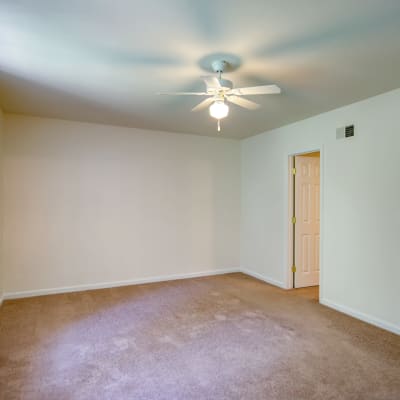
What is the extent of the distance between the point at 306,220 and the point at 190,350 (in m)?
2.87

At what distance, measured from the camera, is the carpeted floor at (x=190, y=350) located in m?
2.17

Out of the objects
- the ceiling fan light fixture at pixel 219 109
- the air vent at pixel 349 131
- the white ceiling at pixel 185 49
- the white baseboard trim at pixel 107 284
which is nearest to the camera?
the white ceiling at pixel 185 49

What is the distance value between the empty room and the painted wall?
21mm

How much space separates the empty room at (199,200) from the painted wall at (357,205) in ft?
0.07

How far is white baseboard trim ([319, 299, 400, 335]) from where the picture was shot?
311cm

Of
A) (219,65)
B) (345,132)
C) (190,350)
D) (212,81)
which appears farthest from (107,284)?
(345,132)

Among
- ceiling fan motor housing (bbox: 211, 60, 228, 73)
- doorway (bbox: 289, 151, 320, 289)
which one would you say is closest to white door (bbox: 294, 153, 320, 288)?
doorway (bbox: 289, 151, 320, 289)

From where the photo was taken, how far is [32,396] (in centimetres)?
208

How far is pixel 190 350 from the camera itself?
273 centimetres

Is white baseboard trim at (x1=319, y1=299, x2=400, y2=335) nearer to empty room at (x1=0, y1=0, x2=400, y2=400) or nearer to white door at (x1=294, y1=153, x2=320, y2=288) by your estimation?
empty room at (x1=0, y1=0, x2=400, y2=400)

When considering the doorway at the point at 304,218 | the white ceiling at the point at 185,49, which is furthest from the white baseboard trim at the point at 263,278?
the white ceiling at the point at 185,49

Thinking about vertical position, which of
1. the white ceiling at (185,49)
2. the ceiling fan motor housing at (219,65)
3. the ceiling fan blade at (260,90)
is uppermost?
the white ceiling at (185,49)

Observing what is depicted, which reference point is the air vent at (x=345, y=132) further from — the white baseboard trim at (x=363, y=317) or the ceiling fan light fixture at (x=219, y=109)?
the white baseboard trim at (x=363, y=317)

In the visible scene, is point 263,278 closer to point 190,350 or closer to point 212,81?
point 190,350
